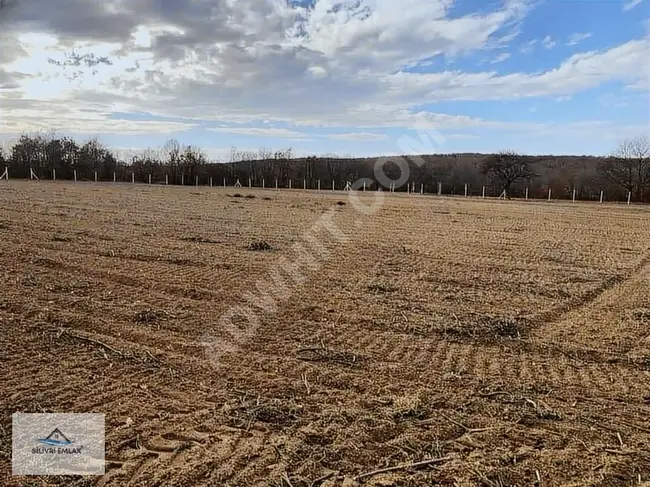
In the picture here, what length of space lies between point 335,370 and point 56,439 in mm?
2095

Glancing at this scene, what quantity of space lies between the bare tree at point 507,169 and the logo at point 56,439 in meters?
51.0

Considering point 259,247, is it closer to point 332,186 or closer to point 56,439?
point 56,439

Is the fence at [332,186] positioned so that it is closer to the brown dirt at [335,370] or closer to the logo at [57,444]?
the brown dirt at [335,370]

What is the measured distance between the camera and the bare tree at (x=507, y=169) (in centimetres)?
5162

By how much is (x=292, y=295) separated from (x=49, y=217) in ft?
31.3

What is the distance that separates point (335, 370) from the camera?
174 inches

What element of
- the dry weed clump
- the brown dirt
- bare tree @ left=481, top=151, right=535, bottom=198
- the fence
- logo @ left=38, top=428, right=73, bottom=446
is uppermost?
bare tree @ left=481, top=151, right=535, bottom=198

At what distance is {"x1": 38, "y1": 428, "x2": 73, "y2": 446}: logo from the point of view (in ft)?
10.6

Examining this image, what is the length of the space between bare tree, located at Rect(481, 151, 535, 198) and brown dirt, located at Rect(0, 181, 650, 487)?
45152 millimetres

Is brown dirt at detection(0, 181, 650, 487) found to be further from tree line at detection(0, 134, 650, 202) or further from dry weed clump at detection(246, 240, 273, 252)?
tree line at detection(0, 134, 650, 202)

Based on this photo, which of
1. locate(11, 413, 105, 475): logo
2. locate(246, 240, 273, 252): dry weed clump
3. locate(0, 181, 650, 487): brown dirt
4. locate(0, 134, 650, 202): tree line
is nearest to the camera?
locate(11, 413, 105, 475): logo

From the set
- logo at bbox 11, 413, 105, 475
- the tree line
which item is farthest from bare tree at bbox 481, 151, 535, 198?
logo at bbox 11, 413, 105, 475

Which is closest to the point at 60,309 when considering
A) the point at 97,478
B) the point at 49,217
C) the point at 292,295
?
the point at 292,295

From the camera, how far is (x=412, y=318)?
6008 mm
